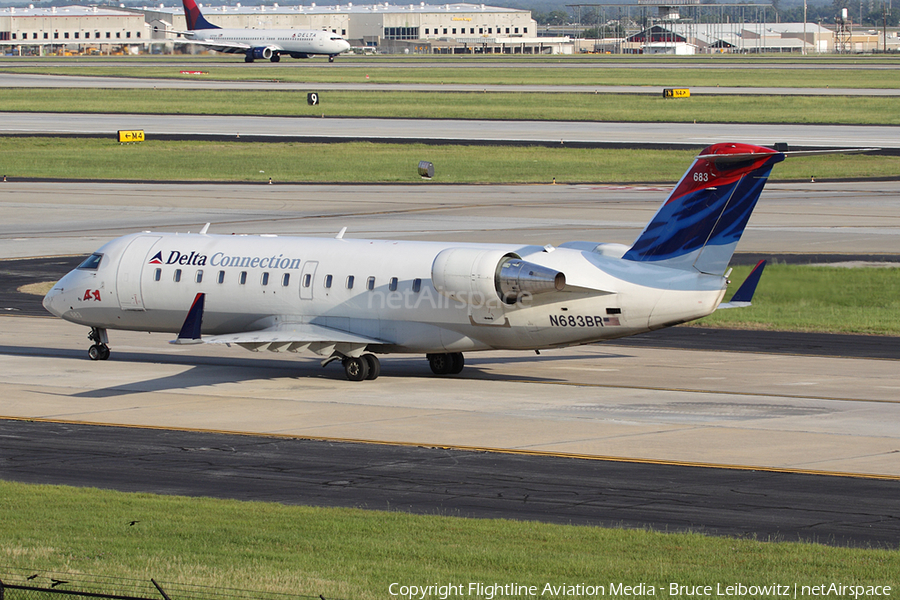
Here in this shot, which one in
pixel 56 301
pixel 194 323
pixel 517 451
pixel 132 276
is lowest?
pixel 517 451

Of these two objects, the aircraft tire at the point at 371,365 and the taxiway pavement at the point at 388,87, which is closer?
the aircraft tire at the point at 371,365

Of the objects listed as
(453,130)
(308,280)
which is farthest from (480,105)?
(308,280)

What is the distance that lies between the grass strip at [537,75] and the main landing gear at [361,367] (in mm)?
125607

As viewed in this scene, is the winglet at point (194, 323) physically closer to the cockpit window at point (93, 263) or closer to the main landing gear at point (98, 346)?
the cockpit window at point (93, 263)

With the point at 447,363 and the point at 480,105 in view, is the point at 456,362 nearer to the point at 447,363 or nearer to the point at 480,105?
the point at 447,363

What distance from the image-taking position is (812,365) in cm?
A: 3425

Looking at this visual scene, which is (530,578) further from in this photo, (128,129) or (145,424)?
(128,129)

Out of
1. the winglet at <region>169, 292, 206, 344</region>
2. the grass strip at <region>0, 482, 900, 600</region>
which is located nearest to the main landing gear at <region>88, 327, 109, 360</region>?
the winglet at <region>169, 292, 206, 344</region>

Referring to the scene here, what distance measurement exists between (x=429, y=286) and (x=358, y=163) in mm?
58596

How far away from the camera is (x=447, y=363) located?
33.4 metres

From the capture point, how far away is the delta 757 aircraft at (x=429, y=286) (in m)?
29.5

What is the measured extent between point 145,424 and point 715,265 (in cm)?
1422

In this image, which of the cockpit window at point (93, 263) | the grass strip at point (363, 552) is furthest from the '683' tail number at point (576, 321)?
the cockpit window at point (93, 263)

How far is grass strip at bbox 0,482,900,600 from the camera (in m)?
15.1
